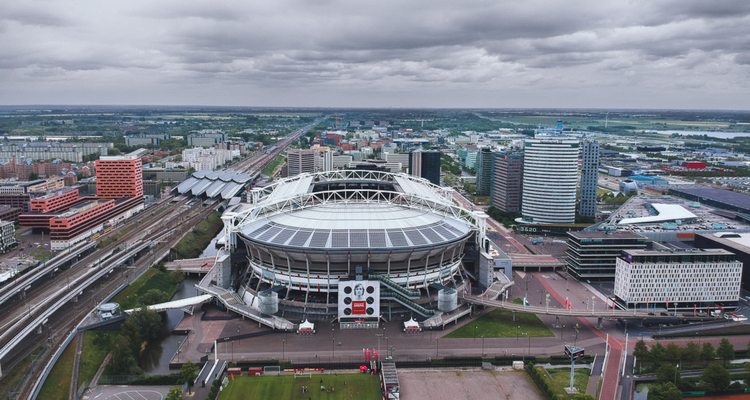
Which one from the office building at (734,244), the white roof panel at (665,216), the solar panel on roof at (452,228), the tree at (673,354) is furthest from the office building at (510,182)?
the tree at (673,354)

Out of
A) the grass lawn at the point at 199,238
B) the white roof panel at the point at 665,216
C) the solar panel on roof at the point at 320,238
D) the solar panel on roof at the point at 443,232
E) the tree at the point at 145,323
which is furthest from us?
the white roof panel at the point at 665,216

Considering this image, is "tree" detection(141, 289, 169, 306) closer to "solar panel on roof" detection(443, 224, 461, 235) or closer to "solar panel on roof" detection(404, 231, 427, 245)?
"solar panel on roof" detection(404, 231, 427, 245)

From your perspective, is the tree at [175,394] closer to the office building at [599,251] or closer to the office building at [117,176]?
the office building at [599,251]

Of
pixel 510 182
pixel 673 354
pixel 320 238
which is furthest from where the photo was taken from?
pixel 510 182

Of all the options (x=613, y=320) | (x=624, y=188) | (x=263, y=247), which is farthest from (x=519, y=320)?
(x=624, y=188)

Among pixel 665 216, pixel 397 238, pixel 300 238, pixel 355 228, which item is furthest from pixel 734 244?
pixel 300 238

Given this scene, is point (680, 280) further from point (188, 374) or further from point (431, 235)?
point (188, 374)
